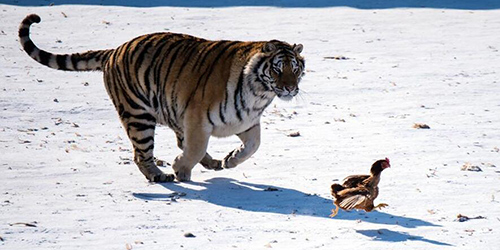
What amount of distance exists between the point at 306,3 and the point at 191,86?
784cm

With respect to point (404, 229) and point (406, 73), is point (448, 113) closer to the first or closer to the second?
point (406, 73)

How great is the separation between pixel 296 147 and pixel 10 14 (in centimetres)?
736

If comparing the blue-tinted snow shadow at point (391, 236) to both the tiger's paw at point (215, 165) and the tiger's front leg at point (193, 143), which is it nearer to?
the tiger's front leg at point (193, 143)

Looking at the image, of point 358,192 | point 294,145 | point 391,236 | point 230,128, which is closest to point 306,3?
point 294,145

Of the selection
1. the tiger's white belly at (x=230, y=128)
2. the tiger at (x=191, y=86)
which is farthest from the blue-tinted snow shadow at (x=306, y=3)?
the tiger's white belly at (x=230, y=128)

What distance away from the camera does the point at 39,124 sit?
371 inches

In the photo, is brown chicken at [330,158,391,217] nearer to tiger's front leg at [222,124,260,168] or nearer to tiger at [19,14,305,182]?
tiger at [19,14,305,182]

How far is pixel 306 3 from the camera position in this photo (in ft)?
49.9

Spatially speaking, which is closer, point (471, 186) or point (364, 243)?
point (364, 243)

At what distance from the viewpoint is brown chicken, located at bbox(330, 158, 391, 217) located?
620 cm

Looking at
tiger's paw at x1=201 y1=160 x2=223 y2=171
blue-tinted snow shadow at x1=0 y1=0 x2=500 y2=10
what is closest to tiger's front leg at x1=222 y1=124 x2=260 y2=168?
tiger's paw at x1=201 y1=160 x2=223 y2=171

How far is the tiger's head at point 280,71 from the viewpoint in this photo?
7.42 meters

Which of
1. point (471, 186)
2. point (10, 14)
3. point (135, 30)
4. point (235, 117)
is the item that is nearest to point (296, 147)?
point (235, 117)

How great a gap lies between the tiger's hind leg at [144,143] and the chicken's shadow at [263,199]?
0.39 ft
